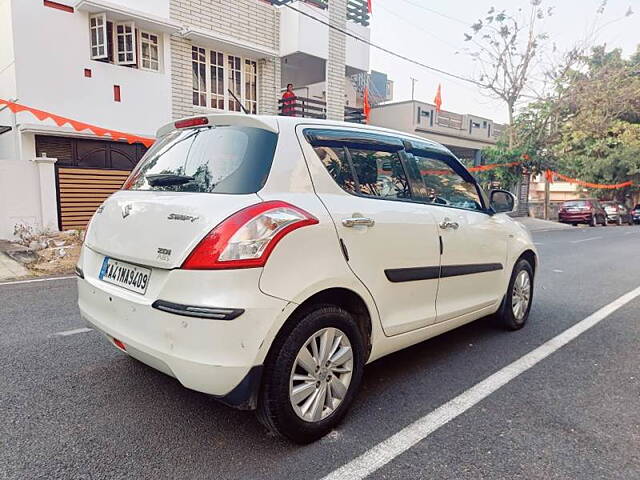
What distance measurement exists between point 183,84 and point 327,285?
11.1 m

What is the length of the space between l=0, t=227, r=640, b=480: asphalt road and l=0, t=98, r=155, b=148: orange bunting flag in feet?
21.4

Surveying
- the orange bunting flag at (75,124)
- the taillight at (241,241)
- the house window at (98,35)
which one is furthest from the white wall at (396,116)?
the taillight at (241,241)

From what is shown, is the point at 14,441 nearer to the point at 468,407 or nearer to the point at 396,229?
the point at 396,229

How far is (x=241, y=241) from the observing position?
2.11 m

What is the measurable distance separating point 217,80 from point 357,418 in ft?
39.9

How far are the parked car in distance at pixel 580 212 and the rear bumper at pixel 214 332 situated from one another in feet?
86.0

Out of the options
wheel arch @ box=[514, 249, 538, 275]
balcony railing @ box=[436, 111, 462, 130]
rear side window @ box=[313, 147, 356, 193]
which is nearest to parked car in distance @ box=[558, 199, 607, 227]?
balcony railing @ box=[436, 111, 462, 130]

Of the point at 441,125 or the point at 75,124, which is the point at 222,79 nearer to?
the point at 75,124

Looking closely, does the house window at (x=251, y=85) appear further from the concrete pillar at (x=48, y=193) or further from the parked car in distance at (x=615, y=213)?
the parked car in distance at (x=615, y=213)

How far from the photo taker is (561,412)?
2.77m

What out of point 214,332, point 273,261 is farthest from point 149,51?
point 214,332

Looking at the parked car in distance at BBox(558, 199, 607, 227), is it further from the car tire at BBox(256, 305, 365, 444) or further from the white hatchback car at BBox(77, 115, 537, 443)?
the car tire at BBox(256, 305, 365, 444)

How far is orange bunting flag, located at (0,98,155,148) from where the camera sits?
8.90 m

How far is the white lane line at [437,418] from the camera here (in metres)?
2.18
